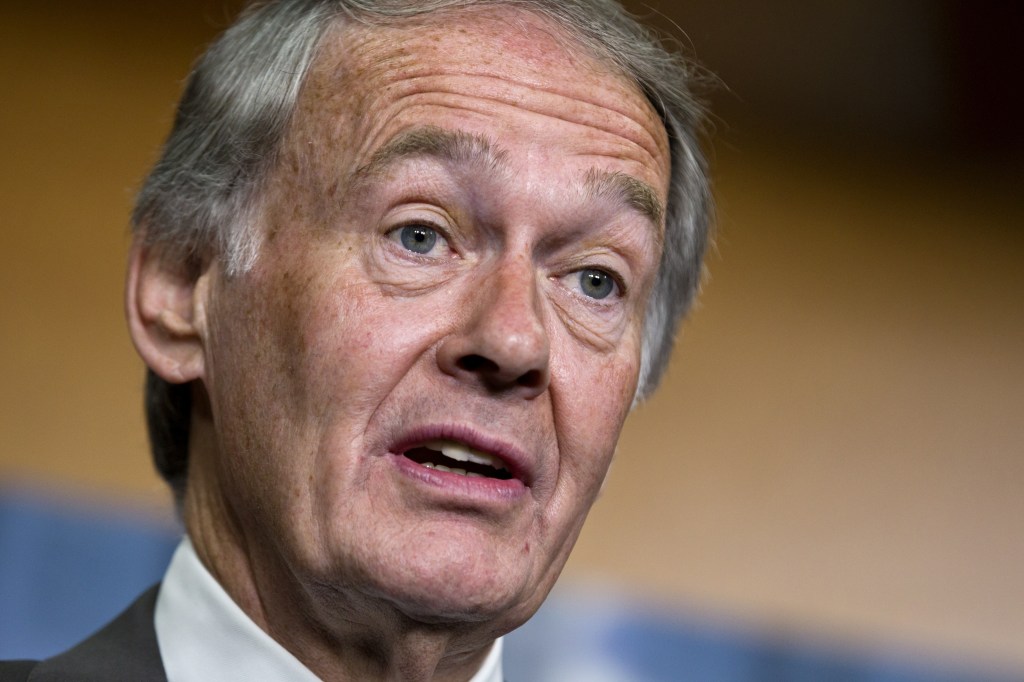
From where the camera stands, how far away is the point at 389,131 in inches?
60.7

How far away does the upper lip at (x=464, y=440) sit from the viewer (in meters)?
1.41

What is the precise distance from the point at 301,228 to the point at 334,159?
10 cm

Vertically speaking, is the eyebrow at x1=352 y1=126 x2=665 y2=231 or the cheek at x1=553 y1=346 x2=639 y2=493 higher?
the eyebrow at x1=352 y1=126 x2=665 y2=231

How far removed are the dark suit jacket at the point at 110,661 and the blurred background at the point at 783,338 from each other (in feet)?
6.49

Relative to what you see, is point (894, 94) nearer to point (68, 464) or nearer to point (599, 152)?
point (68, 464)

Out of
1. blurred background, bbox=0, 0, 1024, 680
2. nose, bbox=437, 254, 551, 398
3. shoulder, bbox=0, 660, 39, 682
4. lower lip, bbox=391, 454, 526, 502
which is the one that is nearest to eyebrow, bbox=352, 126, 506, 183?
nose, bbox=437, 254, 551, 398

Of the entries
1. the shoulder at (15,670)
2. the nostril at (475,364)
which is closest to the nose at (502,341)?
the nostril at (475,364)

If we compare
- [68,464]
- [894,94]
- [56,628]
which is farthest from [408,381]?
[894,94]

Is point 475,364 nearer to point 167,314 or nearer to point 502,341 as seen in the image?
point 502,341

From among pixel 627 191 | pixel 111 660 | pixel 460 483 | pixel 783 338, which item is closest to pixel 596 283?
pixel 627 191

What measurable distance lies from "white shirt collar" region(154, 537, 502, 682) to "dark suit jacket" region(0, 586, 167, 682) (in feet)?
0.05

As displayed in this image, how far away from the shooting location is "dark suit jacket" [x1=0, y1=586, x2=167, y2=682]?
152 cm

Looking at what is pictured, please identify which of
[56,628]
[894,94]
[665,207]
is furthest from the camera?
[894,94]

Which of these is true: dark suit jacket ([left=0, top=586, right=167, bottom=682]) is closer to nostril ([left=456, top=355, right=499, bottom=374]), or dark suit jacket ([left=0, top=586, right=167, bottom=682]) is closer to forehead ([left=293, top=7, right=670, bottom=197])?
nostril ([left=456, top=355, right=499, bottom=374])
